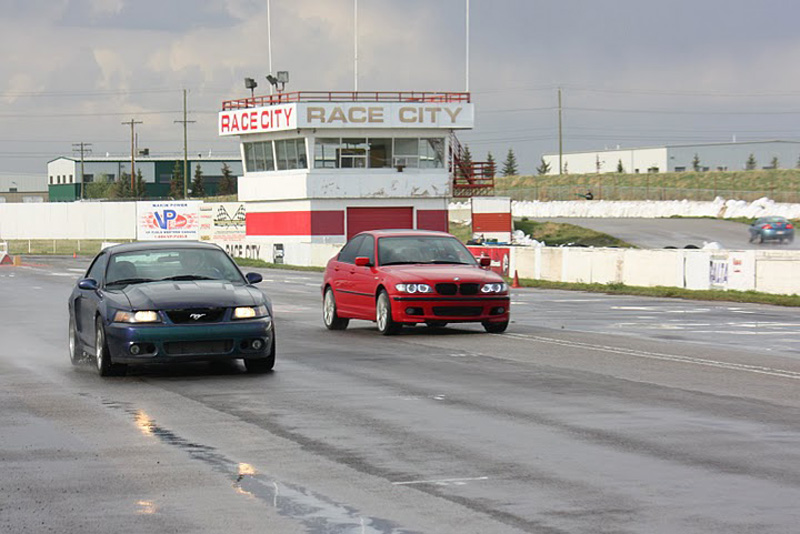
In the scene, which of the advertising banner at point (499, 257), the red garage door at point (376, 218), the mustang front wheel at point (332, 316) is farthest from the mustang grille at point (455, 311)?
the red garage door at point (376, 218)

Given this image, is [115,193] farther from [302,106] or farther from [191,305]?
[191,305]

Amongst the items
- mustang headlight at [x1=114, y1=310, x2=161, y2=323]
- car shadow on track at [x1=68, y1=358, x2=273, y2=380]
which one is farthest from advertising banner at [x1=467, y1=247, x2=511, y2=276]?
mustang headlight at [x1=114, y1=310, x2=161, y2=323]

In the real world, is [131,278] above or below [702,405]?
above

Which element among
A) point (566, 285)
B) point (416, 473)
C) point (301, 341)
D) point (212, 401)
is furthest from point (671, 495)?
point (566, 285)

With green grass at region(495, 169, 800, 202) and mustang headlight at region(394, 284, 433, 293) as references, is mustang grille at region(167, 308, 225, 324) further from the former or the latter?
green grass at region(495, 169, 800, 202)

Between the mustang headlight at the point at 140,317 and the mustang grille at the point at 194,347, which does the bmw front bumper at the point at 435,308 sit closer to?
the mustang grille at the point at 194,347

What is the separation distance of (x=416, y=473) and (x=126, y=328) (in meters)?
6.61

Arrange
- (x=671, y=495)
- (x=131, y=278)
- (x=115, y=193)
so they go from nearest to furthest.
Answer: (x=671, y=495), (x=131, y=278), (x=115, y=193)

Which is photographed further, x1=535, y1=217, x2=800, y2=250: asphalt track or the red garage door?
x1=535, y1=217, x2=800, y2=250: asphalt track

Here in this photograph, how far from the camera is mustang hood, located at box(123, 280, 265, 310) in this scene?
47.2ft

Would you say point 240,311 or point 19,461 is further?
point 240,311

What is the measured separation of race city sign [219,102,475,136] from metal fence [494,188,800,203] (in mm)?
39831

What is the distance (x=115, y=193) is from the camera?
568 feet

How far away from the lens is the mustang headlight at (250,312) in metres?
14.6
